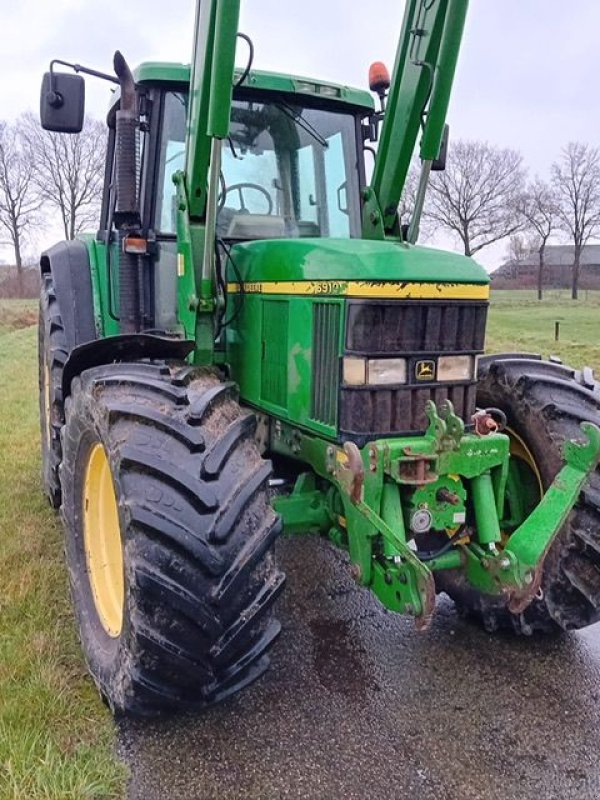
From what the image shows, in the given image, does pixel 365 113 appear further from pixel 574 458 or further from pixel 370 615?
pixel 370 615

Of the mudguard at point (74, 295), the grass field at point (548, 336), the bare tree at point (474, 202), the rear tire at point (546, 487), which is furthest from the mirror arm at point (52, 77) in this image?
the bare tree at point (474, 202)

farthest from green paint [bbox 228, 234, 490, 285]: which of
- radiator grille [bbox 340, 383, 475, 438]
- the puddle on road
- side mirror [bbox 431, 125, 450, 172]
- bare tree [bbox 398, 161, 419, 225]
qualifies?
the puddle on road

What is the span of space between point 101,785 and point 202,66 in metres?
2.67

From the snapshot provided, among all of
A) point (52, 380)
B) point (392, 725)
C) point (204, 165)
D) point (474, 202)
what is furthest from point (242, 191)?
point (474, 202)

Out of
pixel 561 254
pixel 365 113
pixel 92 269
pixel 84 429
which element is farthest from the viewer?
pixel 561 254

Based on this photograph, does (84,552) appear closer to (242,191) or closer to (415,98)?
(242,191)

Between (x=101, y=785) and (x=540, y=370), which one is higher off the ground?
(x=540, y=370)

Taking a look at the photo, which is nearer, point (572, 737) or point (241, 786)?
point (241, 786)

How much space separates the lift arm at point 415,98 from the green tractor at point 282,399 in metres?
0.01

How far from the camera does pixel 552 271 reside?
55281mm

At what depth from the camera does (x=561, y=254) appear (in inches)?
2557

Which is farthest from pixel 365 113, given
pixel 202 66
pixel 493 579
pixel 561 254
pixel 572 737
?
pixel 561 254

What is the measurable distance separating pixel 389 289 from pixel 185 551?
1.17 metres

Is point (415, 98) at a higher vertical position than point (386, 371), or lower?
higher
